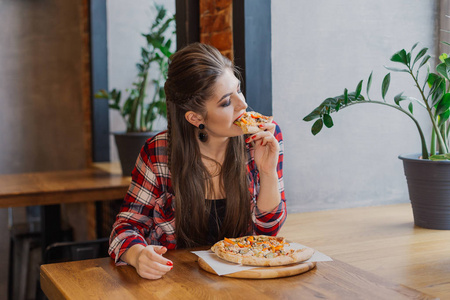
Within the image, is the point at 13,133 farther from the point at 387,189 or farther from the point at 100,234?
the point at 387,189

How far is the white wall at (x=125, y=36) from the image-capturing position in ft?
14.2

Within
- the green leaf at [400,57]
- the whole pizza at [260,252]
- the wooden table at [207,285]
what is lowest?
the wooden table at [207,285]

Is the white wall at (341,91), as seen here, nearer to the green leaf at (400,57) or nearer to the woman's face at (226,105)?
the green leaf at (400,57)

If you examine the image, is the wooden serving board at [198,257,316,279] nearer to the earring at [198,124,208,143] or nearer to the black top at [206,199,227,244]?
the black top at [206,199,227,244]

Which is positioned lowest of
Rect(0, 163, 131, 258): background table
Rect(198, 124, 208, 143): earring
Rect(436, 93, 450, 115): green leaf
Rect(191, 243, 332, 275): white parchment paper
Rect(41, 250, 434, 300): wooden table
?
Rect(0, 163, 131, 258): background table

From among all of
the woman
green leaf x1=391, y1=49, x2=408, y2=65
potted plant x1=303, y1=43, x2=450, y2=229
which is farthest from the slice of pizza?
green leaf x1=391, y1=49, x2=408, y2=65

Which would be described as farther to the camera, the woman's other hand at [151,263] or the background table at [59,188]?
the background table at [59,188]

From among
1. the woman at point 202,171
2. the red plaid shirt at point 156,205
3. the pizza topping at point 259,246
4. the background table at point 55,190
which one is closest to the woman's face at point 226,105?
the woman at point 202,171

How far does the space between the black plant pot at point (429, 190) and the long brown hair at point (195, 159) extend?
0.63 meters

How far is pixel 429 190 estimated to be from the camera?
6.32 feet

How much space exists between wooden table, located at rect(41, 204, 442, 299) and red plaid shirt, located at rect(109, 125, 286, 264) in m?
0.18

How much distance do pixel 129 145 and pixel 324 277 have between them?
87.1 inches

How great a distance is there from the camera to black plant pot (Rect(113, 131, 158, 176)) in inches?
129

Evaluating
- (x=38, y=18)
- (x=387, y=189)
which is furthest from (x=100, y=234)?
(x=387, y=189)
